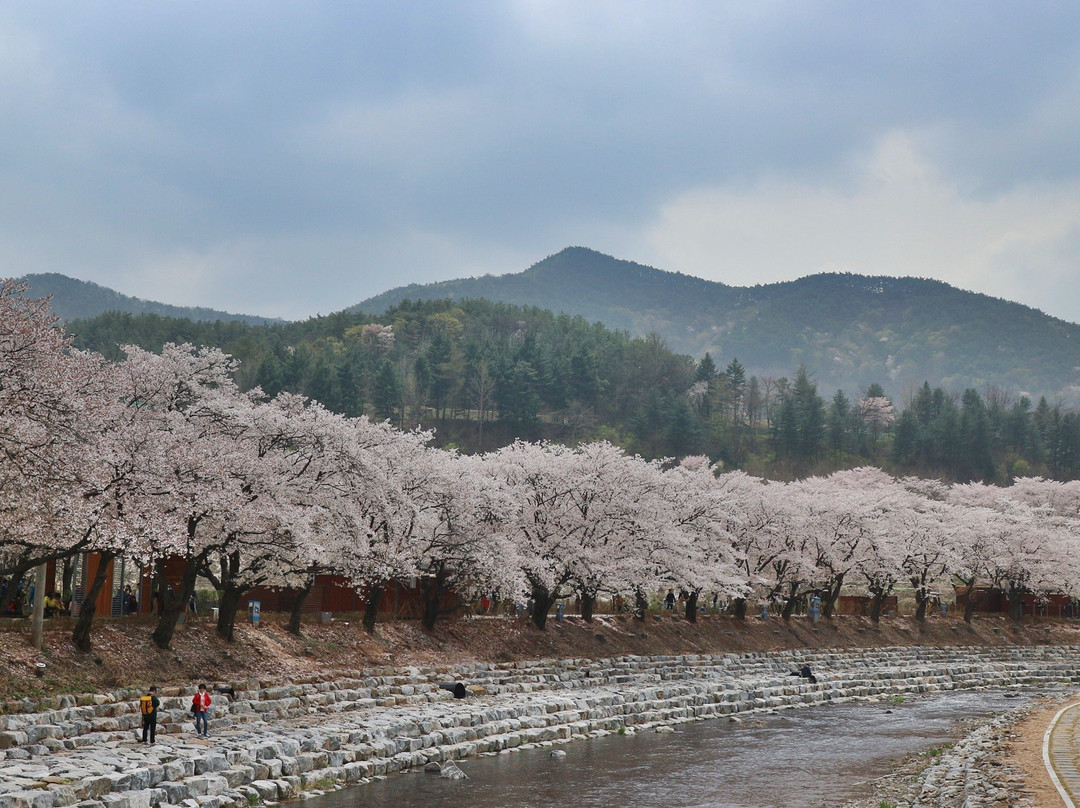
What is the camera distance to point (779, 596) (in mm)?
59406

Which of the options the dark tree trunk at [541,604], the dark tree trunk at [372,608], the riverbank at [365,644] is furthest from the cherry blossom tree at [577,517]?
the dark tree trunk at [372,608]

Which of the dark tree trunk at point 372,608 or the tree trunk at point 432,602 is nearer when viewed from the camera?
the dark tree trunk at point 372,608

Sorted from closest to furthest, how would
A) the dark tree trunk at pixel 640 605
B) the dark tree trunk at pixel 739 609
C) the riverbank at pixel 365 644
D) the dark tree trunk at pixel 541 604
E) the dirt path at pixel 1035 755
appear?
the dirt path at pixel 1035 755 < the riverbank at pixel 365 644 < the dark tree trunk at pixel 541 604 < the dark tree trunk at pixel 640 605 < the dark tree trunk at pixel 739 609

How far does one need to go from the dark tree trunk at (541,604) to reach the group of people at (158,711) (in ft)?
67.8

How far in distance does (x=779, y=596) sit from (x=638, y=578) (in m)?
18.6

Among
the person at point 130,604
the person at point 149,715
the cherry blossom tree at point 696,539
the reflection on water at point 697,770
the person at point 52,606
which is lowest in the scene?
the reflection on water at point 697,770

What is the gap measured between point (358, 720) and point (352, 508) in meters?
8.18

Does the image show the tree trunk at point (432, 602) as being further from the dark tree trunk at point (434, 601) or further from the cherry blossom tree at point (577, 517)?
the cherry blossom tree at point (577, 517)

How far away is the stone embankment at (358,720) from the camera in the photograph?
19250mm

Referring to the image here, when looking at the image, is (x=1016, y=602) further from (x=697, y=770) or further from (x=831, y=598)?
(x=697, y=770)

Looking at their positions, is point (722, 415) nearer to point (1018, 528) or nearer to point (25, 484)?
point (1018, 528)

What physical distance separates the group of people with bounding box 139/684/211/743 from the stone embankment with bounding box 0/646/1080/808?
1.09 feet

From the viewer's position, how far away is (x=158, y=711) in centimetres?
2484

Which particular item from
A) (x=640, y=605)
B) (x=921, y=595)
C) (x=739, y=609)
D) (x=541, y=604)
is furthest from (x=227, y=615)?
(x=921, y=595)
